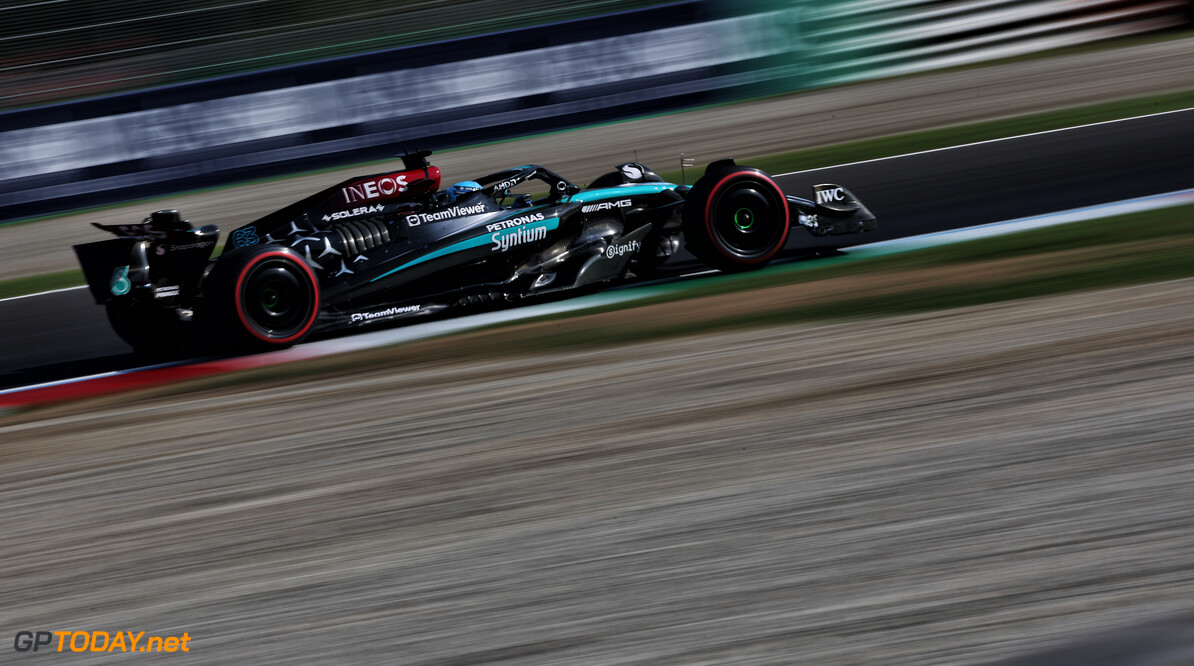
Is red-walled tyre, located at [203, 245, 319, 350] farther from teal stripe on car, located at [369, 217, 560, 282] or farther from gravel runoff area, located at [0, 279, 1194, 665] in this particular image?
gravel runoff area, located at [0, 279, 1194, 665]

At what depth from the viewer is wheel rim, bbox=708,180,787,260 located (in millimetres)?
7488

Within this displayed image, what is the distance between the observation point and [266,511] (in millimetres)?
4113

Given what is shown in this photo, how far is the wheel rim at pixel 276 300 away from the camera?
21.8 ft

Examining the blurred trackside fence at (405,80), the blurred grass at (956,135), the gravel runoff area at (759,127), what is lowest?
the blurred grass at (956,135)

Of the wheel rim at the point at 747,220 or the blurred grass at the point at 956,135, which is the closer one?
the wheel rim at the point at 747,220

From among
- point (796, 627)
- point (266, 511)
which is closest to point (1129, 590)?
point (796, 627)

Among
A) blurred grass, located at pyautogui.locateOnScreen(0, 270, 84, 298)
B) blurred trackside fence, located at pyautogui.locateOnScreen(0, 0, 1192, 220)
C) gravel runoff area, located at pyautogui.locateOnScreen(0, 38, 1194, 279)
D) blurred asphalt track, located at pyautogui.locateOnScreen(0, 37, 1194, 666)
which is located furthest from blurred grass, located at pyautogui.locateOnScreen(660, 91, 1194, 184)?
blurred asphalt track, located at pyautogui.locateOnScreen(0, 37, 1194, 666)

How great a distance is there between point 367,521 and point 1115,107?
34.5 ft

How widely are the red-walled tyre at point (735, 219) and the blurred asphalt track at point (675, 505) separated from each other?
6.05ft

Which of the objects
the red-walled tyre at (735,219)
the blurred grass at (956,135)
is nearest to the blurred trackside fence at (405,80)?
the blurred grass at (956,135)

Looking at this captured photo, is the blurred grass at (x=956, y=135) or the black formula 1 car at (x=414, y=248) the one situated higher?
the blurred grass at (x=956, y=135)

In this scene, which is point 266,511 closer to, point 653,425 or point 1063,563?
point 653,425

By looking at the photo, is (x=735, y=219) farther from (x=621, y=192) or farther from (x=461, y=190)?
(x=461, y=190)

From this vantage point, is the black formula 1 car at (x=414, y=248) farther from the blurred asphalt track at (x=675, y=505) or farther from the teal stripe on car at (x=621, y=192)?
the blurred asphalt track at (x=675, y=505)
